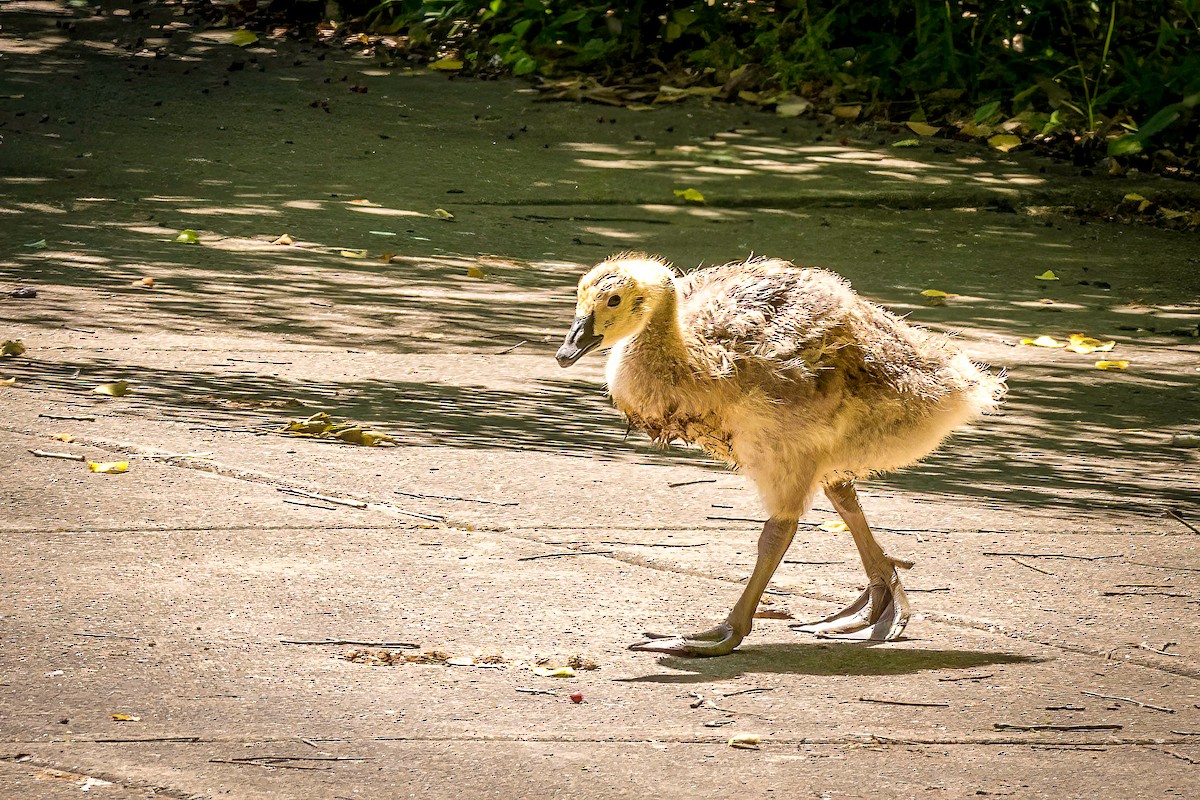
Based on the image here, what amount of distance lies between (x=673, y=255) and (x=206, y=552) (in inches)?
183

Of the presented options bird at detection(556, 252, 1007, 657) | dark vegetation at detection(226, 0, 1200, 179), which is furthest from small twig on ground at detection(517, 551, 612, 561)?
dark vegetation at detection(226, 0, 1200, 179)

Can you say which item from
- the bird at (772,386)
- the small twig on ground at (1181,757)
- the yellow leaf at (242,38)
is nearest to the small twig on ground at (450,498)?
the bird at (772,386)

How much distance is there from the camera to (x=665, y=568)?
514 centimetres

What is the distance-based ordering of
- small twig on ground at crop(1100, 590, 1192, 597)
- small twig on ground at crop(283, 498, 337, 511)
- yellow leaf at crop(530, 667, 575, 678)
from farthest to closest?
small twig on ground at crop(283, 498, 337, 511), small twig on ground at crop(1100, 590, 1192, 597), yellow leaf at crop(530, 667, 575, 678)

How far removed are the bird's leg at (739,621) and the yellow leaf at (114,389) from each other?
2.99m

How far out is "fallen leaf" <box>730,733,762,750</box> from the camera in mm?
3885

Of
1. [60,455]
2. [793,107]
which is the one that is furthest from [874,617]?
[793,107]

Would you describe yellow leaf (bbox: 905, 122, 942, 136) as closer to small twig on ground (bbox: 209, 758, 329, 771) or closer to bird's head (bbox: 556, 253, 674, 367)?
bird's head (bbox: 556, 253, 674, 367)

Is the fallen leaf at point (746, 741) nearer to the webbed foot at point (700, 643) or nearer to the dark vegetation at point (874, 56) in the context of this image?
the webbed foot at point (700, 643)

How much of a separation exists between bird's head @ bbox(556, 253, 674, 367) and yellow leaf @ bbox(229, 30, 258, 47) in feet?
34.5

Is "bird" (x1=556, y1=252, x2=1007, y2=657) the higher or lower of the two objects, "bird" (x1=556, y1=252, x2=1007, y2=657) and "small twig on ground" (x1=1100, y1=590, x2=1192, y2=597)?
the higher

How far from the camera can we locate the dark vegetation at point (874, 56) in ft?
38.3

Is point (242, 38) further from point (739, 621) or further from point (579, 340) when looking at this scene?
point (739, 621)

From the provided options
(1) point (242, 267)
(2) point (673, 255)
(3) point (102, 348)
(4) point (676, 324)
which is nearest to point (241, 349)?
(3) point (102, 348)
